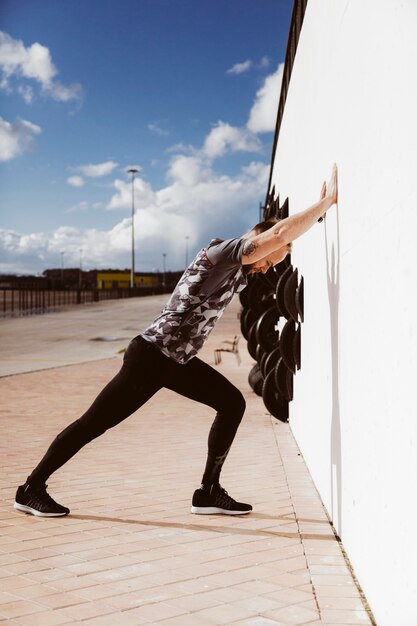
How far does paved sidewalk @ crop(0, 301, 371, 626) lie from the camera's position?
10.2 feet

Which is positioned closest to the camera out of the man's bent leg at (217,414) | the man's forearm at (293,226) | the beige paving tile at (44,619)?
the beige paving tile at (44,619)

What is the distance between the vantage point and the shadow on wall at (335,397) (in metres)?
4.04

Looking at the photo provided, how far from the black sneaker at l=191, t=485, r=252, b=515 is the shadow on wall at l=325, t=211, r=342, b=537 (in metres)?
0.56

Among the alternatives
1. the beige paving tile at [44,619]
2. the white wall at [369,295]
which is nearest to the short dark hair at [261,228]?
the white wall at [369,295]

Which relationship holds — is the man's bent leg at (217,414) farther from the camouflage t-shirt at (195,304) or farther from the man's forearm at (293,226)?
the man's forearm at (293,226)

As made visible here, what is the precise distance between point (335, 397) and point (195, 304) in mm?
882

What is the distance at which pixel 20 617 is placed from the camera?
9.87 feet

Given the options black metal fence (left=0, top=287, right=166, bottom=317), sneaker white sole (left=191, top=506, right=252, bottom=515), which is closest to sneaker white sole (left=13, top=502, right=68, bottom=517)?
sneaker white sole (left=191, top=506, right=252, bottom=515)

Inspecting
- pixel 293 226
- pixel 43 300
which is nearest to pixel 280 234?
pixel 293 226

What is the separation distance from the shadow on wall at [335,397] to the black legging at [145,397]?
65 cm

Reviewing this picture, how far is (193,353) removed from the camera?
4.28 meters

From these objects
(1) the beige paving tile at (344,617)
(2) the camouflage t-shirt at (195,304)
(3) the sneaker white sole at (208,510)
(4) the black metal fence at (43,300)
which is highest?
(4) the black metal fence at (43,300)

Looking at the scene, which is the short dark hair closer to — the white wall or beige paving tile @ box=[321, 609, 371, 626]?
the white wall

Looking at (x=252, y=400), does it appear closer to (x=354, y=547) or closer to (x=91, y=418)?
(x=91, y=418)
